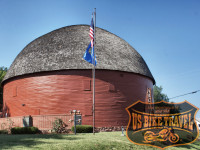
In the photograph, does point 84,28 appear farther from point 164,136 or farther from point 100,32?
point 164,136

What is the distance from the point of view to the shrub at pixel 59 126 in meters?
19.2

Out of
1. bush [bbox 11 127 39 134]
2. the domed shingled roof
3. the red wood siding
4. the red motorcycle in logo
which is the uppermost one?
the domed shingled roof

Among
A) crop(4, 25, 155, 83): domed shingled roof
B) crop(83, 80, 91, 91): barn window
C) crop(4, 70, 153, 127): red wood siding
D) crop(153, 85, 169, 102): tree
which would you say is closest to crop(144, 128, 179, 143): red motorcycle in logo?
crop(4, 70, 153, 127): red wood siding

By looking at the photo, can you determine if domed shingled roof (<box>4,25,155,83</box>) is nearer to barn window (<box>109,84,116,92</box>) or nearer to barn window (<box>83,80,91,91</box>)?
barn window (<box>83,80,91,91</box>)

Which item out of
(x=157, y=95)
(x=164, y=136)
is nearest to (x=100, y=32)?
(x=164, y=136)

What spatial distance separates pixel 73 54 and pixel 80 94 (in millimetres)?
3839

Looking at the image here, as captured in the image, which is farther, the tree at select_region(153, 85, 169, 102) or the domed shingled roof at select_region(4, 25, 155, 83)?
the tree at select_region(153, 85, 169, 102)

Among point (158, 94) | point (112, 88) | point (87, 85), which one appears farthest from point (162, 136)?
point (158, 94)

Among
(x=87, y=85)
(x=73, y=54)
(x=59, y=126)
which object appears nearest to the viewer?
(x=59, y=126)

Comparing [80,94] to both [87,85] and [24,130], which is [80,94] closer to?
[87,85]

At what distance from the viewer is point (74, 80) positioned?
21.4 meters

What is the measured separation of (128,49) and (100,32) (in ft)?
11.8

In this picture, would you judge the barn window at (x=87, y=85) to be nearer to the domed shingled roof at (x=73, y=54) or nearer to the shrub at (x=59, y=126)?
the domed shingled roof at (x=73, y=54)

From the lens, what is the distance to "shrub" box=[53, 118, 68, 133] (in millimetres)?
19188
